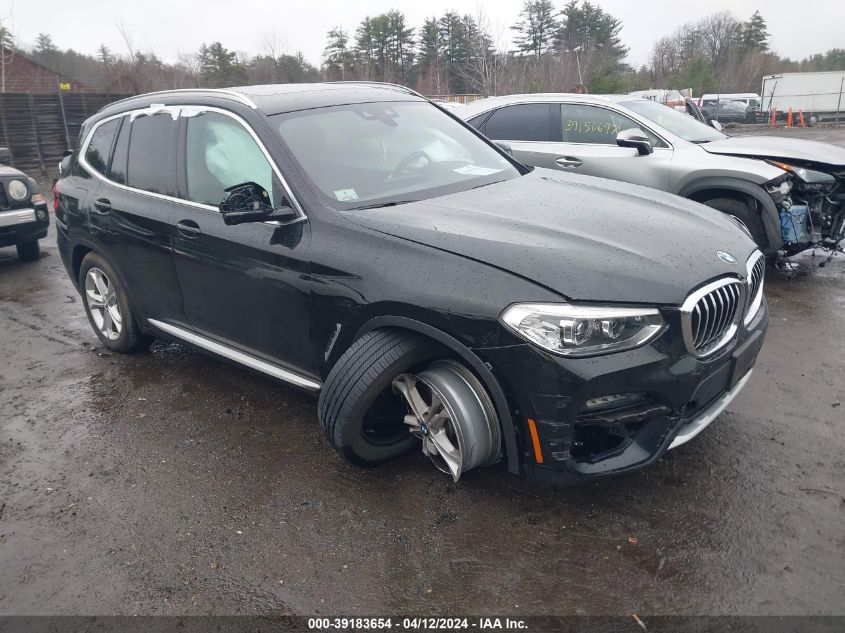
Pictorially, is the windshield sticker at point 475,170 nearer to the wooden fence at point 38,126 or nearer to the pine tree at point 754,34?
the wooden fence at point 38,126

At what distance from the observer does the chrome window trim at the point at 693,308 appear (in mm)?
2684

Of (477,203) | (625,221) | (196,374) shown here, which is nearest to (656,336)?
(625,221)

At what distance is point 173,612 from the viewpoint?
8.50 feet

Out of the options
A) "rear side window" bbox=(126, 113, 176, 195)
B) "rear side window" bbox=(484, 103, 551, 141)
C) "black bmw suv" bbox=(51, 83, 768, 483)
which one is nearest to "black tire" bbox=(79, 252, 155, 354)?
"black bmw suv" bbox=(51, 83, 768, 483)

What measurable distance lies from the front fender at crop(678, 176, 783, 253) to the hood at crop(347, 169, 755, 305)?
2.65m

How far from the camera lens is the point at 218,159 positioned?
390 cm

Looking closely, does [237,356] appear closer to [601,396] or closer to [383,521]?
[383,521]

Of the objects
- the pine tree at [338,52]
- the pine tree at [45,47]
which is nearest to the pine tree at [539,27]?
the pine tree at [338,52]

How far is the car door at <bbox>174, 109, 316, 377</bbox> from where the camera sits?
3443 millimetres

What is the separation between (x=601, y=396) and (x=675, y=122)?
17.8 feet

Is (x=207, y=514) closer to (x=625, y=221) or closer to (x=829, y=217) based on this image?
(x=625, y=221)

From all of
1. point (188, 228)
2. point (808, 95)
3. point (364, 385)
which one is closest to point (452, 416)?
point (364, 385)

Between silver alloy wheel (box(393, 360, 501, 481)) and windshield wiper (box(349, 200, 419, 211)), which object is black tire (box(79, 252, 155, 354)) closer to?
windshield wiper (box(349, 200, 419, 211))

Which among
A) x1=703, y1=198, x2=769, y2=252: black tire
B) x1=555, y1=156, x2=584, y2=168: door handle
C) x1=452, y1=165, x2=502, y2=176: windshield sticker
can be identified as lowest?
x1=703, y1=198, x2=769, y2=252: black tire
